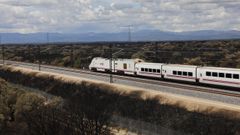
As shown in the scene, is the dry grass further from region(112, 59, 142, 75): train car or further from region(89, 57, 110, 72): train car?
region(89, 57, 110, 72): train car

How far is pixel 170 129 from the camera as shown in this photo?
43406mm

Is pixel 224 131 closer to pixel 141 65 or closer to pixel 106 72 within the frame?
pixel 141 65

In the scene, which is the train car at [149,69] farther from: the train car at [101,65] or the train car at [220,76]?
the train car at [101,65]

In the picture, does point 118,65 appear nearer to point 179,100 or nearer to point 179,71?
point 179,71

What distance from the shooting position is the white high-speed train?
5047 centimetres

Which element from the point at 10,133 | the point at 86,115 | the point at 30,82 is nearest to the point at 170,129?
the point at 86,115

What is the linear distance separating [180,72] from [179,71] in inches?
10.0


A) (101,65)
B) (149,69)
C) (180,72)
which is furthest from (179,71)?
(101,65)

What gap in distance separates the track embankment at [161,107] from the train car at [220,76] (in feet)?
16.1

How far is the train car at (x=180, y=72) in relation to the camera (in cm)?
5638

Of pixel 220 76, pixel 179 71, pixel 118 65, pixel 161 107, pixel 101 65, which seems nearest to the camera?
pixel 161 107

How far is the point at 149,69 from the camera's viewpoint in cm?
6550

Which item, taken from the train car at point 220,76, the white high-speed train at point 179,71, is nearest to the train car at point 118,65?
the white high-speed train at point 179,71

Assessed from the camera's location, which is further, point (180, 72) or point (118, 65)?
point (118, 65)
